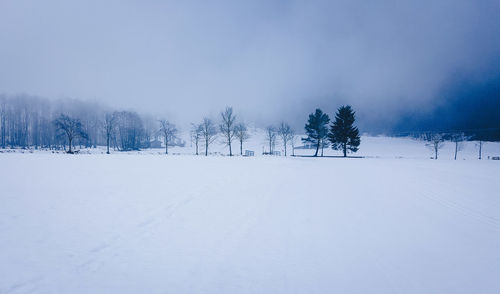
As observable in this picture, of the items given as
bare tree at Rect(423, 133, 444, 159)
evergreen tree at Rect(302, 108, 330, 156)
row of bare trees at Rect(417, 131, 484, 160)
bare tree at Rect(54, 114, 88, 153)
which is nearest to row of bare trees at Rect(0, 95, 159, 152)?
bare tree at Rect(54, 114, 88, 153)

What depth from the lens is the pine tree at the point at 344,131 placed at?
51562 mm

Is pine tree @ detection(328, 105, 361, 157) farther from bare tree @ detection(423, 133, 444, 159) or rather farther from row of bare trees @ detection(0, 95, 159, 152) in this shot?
row of bare trees @ detection(0, 95, 159, 152)

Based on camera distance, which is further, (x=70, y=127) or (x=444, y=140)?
(x=444, y=140)

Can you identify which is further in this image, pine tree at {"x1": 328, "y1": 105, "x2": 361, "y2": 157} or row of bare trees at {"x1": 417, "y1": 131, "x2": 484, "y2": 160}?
row of bare trees at {"x1": 417, "y1": 131, "x2": 484, "y2": 160}

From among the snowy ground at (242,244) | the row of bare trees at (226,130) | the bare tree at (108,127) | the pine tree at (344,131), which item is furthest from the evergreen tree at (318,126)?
the bare tree at (108,127)

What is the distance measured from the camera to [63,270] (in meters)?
3.95

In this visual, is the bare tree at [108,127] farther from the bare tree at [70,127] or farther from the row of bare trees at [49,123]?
the bare tree at [70,127]

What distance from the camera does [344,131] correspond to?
51656mm

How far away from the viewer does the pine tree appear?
51.6m

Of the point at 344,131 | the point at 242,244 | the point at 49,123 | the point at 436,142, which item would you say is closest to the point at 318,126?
the point at 344,131

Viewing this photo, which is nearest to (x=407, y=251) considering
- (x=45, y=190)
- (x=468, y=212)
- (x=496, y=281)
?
(x=496, y=281)

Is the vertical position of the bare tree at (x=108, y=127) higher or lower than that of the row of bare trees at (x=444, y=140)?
higher

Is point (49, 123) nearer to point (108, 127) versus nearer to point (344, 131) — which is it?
point (108, 127)

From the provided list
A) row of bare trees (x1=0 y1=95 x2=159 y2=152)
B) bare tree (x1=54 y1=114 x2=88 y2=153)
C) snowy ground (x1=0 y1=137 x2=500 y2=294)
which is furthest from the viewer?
row of bare trees (x1=0 y1=95 x2=159 y2=152)
